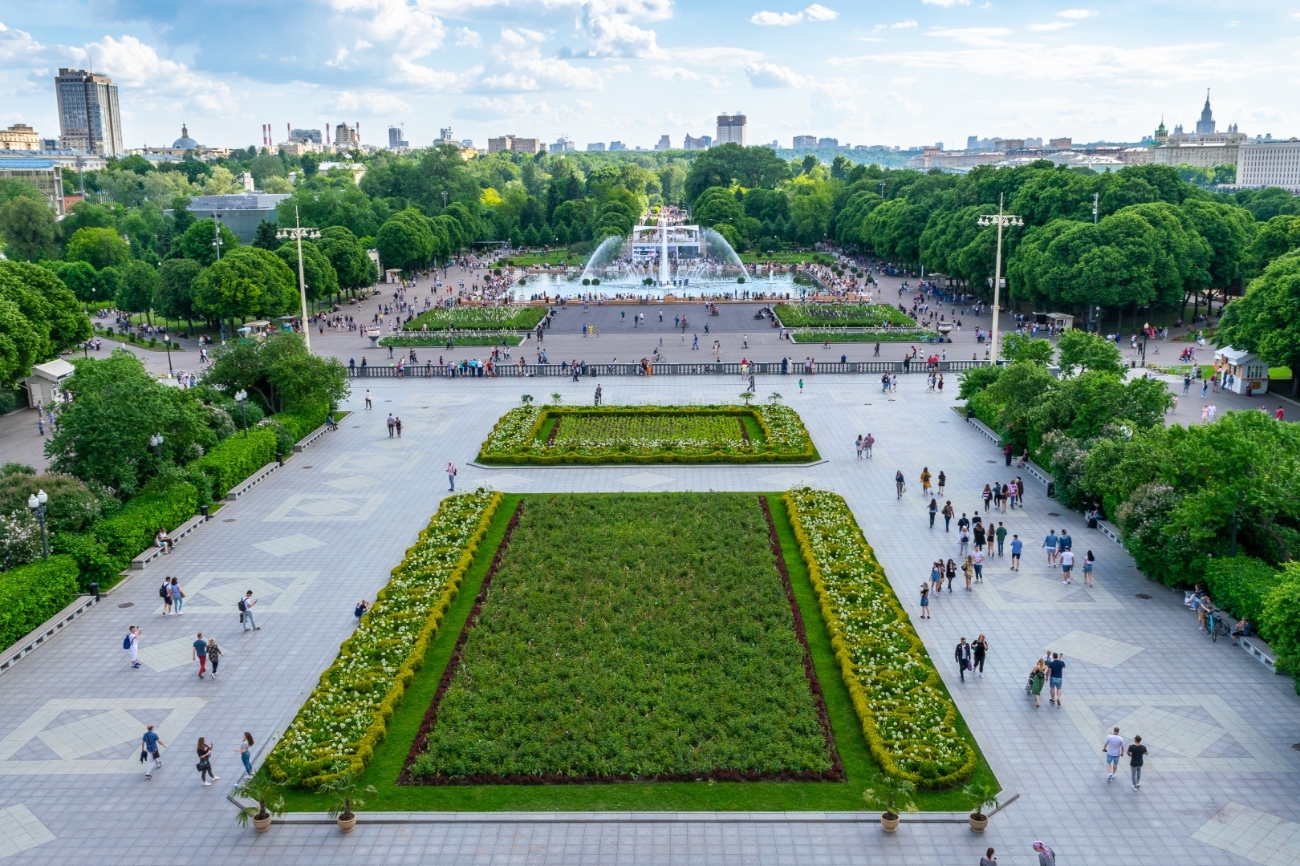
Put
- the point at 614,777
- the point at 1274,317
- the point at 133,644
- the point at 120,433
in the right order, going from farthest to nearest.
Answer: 1. the point at 1274,317
2. the point at 120,433
3. the point at 133,644
4. the point at 614,777

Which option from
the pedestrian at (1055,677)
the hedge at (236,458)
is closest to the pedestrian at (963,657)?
the pedestrian at (1055,677)

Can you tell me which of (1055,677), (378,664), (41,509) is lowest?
(378,664)

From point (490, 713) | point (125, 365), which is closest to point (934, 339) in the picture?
point (125, 365)

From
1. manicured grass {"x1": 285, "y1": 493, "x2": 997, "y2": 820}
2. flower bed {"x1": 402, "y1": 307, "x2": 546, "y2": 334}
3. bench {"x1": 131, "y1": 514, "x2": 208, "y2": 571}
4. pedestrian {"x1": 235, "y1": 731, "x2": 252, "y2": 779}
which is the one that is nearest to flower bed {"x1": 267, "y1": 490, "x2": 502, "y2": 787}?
pedestrian {"x1": 235, "y1": 731, "x2": 252, "y2": 779}

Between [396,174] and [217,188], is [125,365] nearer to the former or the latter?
[396,174]

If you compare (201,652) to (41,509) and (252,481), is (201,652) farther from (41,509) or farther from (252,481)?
(252,481)

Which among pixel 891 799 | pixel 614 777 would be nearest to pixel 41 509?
pixel 614 777
